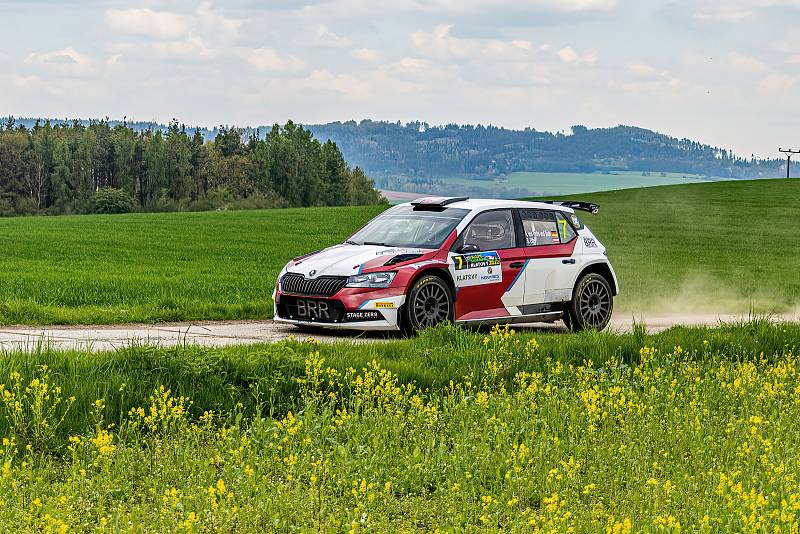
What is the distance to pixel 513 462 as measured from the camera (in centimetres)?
754

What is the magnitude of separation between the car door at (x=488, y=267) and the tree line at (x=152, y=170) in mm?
116542

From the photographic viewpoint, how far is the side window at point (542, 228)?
15828mm

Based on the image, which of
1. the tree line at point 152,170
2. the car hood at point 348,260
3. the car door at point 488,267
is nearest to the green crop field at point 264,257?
the car hood at point 348,260

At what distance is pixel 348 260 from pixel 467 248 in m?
1.55

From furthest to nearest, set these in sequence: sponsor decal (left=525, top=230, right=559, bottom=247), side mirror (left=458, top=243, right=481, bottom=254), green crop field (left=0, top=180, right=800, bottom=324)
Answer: green crop field (left=0, top=180, right=800, bottom=324), sponsor decal (left=525, top=230, right=559, bottom=247), side mirror (left=458, top=243, right=481, bottom=254)

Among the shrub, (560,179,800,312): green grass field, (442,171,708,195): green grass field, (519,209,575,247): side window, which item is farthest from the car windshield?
(442,171,708,195): green grass field

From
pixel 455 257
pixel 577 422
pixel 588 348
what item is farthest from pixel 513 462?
pixel 455 257

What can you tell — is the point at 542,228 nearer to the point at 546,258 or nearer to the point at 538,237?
the point at 538,237

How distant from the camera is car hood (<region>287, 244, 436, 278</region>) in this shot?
14445mm

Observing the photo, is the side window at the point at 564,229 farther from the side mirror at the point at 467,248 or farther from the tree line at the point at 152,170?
the tree line at the point at 152,170

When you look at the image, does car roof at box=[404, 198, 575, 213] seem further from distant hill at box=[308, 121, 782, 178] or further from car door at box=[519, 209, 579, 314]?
distant hill at box=[308, 121, 782, 178]

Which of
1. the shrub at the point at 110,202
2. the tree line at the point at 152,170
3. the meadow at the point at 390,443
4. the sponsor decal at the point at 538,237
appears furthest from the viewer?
the tree line at the point at 152,170

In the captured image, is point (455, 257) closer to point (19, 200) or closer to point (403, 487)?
point (403, 487)

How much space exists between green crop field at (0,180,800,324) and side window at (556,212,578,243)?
3939mm
